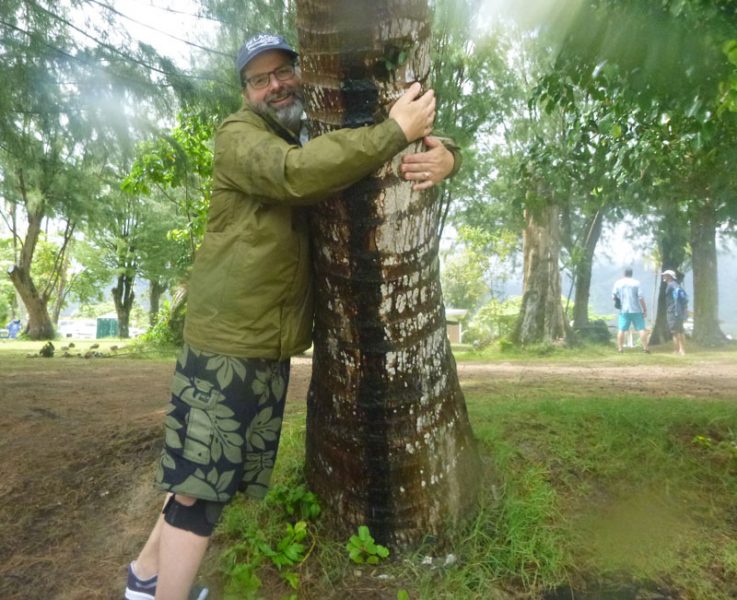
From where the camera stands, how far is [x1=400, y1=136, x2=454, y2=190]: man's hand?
248cm

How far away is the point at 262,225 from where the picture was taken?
92.4 inches

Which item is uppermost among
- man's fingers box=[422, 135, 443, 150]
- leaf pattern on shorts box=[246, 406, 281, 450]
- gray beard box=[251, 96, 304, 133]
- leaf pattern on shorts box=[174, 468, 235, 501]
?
gray beard box=[251, 96, 304, 133]

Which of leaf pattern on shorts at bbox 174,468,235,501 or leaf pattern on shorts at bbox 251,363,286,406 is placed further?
leaf pattern on shorts at bbox 251,363,286,406

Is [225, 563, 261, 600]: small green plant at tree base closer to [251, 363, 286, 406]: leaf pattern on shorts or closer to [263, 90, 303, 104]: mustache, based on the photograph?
[251, 363, 286, 406]: leaf pattern on shorts

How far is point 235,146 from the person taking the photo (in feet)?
7.61

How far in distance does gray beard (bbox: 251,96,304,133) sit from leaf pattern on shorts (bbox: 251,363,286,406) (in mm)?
922

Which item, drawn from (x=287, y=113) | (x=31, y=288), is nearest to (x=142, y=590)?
(x=287, y=113)

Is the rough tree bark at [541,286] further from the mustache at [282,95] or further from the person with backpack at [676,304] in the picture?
the mustache at [282,95]

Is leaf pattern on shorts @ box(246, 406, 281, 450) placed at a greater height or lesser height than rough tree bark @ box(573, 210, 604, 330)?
lesser

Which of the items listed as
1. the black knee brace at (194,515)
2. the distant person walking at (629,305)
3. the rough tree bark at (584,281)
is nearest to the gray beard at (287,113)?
the black knee brace at (194,515)

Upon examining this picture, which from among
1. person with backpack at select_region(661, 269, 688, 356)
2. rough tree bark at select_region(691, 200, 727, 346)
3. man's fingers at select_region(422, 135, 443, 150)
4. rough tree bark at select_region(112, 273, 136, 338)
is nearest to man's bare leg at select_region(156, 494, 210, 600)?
man's fingers at select_region(422, 135, 443, 150)

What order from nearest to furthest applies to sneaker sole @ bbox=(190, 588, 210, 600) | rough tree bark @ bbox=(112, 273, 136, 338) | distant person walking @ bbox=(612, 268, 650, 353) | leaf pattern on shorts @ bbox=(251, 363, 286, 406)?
leaf pattern on shorts @ bbox=(251, 363, 286, 406)
sneaker sole @ bbox=(190, 588, 210, 600)
distant person walking @ bbox=(612, 268, 650, 353)
rough tree bark @ bbox=(112, 273, 136, 338)

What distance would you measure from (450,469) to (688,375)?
635 centimetres

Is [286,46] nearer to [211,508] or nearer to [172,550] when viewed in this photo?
[211,508]
